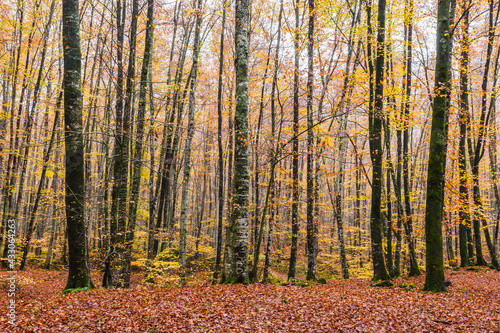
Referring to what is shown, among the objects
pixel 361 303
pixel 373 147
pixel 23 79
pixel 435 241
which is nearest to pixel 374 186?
pixel 373 147

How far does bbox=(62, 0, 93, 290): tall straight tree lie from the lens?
598 cm

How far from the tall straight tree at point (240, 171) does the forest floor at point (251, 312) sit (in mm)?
651

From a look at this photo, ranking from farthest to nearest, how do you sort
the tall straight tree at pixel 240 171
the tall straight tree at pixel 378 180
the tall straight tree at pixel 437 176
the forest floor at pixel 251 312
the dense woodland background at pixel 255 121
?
the tall straight tree at pixel 378 180, the dense woodland background at pixel 255 121, the tall straight tree at pixel 437 176, the tall straight tree at pixel 240 171, the forest floor at pixel 251 312

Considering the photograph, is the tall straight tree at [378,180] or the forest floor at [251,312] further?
the tall straight tree at [378,180]

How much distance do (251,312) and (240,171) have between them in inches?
135

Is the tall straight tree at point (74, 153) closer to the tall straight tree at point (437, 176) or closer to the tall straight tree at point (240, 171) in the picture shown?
the tall straight tree at point (240, 171)

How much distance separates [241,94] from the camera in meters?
7.63

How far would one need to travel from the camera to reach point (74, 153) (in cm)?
602

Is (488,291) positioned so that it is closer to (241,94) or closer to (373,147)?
(373,147)

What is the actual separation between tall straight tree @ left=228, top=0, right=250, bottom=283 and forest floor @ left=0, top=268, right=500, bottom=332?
0.65m

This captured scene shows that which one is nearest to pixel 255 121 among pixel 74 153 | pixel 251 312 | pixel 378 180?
pixel 378 180

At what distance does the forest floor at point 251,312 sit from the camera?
4.45 meters

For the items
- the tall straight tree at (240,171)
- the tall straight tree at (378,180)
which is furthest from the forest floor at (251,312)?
the tall straight tree at (378,180)

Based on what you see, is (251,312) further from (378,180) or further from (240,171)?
(378,180)
